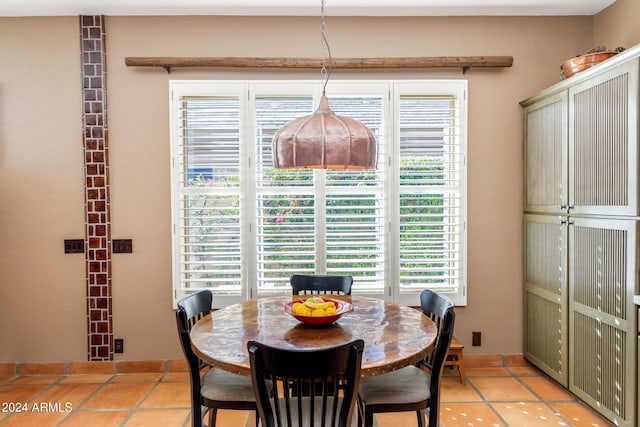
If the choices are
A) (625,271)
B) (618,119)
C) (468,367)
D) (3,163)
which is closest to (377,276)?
(468,367)

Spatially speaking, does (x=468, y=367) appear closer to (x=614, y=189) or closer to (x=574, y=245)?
(x=574, y=245)

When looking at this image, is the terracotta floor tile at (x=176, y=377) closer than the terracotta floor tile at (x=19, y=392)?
No

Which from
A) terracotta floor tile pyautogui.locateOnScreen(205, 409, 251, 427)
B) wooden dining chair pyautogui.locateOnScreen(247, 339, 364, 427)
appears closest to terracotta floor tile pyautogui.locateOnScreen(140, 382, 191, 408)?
terracotta floor tile pyautogui.locateOnScreen(205, 409, 251, 427)

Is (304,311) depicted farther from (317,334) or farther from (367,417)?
(367,417)

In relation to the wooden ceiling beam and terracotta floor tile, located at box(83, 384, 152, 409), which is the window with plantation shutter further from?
terracotta floor tile, located at box(83, 384, 152, 409)

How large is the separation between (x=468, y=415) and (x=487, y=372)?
0.75 metres

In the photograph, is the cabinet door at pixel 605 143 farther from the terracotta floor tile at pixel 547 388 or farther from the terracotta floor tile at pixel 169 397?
the terracotta floor tile at pixel 169 397

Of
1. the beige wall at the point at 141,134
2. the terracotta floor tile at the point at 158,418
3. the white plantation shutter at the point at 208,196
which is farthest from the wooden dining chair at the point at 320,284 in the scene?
the beige wall at the point at 141,134

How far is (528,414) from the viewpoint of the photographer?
2.65m

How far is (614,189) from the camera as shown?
237 cm

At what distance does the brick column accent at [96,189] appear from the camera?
3.28 metres

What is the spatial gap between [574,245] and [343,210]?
1.62 meters

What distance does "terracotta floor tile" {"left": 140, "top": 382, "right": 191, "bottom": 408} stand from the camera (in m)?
2.80

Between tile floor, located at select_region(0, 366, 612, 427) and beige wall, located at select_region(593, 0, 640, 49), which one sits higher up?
beige wall, located at select_region(593, 0, 640, 49)
